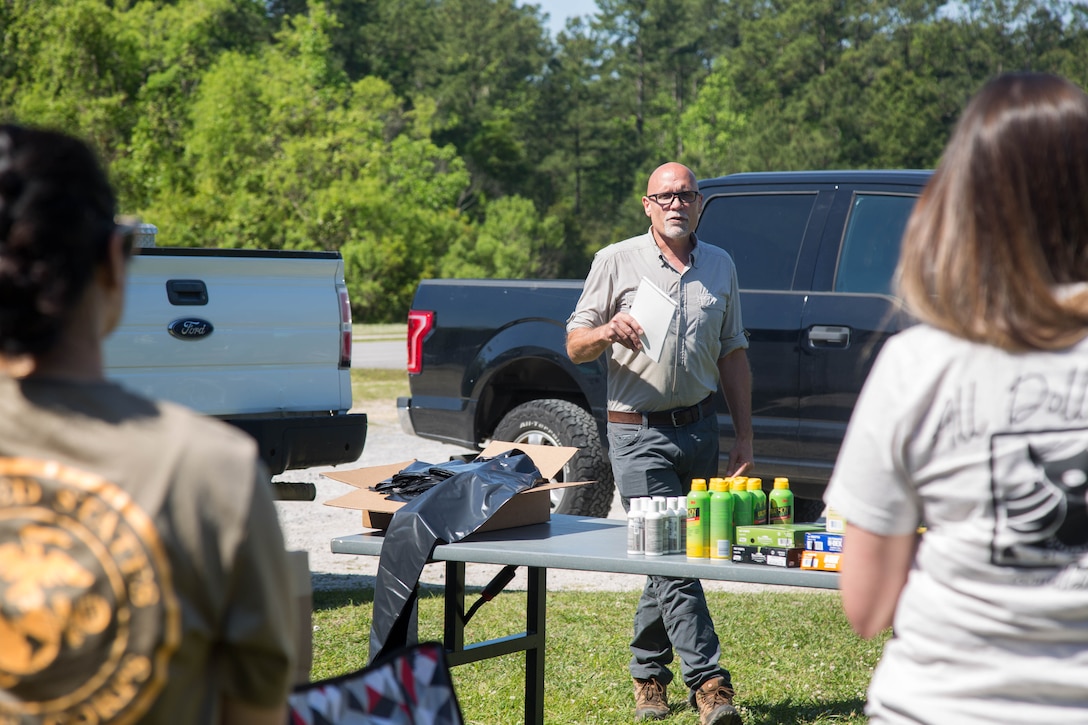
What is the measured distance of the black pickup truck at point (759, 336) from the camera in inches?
252

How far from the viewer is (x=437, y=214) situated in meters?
54.8

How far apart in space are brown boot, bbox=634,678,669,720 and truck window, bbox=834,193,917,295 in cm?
276

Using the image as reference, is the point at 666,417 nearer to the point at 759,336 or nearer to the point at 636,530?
the point at 636,530

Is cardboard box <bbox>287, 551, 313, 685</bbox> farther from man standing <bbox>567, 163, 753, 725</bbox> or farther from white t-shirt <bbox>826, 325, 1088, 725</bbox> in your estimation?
man standing <bbox>567, 163, 753, 725</bbox>

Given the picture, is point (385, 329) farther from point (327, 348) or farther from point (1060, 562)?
point (1060, 562)

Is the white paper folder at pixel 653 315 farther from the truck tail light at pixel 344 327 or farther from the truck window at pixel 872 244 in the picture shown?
the truck tail light at pixel 344 327

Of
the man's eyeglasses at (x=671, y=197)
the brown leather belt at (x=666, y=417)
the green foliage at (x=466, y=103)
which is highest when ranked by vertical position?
the green foliage at (x=466, y=103)

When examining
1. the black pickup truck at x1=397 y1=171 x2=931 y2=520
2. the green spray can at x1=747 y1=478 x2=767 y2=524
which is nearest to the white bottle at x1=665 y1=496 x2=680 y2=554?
the green spray can at x1=747 y1=478 x2=767 y2=524

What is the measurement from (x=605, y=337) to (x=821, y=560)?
1349 millimetres

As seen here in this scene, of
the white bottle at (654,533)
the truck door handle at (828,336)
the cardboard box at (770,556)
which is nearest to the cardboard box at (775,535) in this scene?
the cardboard box at (770,556)

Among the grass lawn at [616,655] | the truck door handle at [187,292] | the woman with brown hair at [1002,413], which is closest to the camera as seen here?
the woman with brown hair at [1002,413]

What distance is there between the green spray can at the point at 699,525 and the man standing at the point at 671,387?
1.03m

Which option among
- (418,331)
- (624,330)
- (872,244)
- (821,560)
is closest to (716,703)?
(821,560)

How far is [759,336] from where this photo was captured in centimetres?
653
